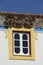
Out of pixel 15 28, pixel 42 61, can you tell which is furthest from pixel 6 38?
pixel 42 61

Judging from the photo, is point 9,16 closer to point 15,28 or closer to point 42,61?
point 15,28

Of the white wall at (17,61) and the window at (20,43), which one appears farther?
the window at (20,43)

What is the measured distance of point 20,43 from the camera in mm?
22000

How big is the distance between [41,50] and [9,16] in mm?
2188

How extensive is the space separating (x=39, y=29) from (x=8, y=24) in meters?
1.49

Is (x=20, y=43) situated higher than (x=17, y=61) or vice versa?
(x=20, y=43)

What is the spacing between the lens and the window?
72.0 ft

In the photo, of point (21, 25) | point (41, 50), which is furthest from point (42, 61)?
point (21, 25)

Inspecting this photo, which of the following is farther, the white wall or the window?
the window

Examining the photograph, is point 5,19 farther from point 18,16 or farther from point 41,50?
point 41,50

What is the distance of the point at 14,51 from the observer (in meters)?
22.0

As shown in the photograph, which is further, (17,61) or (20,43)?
(20,43)

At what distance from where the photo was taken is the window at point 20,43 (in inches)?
864

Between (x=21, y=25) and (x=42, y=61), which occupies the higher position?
(x=21, y=25)
